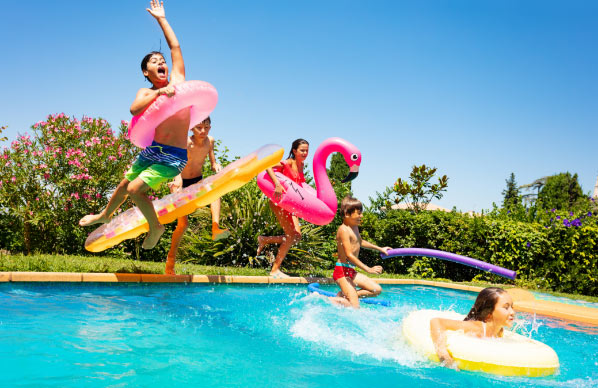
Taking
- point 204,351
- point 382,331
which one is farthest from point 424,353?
point 204,351

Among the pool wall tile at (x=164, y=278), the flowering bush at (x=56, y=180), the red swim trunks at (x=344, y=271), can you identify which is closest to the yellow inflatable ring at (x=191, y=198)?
the pool wall tile at (x=164, y=278)

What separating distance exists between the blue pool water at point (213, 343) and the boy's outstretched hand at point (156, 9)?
123 inches

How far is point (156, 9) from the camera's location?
16.8ft

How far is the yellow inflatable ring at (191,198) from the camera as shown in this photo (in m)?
5.87

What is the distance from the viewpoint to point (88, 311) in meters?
4.77

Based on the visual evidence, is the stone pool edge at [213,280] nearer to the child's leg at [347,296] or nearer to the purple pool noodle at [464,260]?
the purple pool noodle at [464,260]

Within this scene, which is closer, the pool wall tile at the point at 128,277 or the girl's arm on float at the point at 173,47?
the girl's arm on float at the point at 173,47

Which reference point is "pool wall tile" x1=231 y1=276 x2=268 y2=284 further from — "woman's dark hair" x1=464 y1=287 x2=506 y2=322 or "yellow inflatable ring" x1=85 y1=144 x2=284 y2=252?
"woman's dark hair" x1=464 y1=287 x2=506 y2=322

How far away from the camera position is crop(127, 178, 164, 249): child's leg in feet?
15.7

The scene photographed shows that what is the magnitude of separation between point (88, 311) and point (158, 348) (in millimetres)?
1474

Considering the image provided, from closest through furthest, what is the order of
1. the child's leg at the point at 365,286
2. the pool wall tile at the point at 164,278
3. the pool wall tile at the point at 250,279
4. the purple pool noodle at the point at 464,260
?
the child's leg at the point at 365,286
the purple pool noodle at the point at 464,260
the pool wall tile at the point at 164,278
the pool wall tile at the point at 250,279

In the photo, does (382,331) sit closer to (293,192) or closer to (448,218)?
(293,192)

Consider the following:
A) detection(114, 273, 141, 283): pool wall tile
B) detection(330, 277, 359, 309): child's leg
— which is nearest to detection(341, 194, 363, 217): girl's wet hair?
detection(330, 277, 359, 309): child's leg

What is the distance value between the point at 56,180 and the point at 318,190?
6.17 metres
